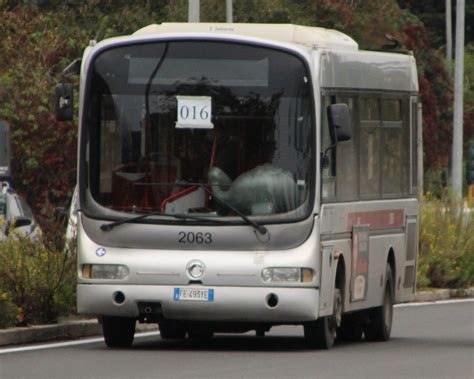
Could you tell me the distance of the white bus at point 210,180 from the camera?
57.9 ft

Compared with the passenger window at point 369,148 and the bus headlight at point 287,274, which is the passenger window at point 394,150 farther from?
the bus headlight at point 287,274

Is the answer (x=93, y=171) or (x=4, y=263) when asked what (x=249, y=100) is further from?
(x=4, y=263)

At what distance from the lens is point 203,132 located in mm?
17969

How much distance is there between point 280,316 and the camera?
17547 millimetres

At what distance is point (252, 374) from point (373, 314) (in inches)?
217

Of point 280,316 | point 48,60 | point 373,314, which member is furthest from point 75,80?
point 280,316

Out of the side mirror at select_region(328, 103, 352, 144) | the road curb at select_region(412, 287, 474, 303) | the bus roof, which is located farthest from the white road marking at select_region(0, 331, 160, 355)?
the road curb at select_region(412, 287, 474, 303)

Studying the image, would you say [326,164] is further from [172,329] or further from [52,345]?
[52,345]

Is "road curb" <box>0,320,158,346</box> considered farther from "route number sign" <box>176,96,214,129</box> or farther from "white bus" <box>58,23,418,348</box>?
"route number sign" <box>176,96,214,129</box>

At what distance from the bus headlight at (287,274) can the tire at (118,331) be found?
1.54m

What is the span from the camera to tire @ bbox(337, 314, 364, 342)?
20.7 m

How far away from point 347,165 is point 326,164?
95cm

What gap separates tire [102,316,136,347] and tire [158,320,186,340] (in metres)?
0.50

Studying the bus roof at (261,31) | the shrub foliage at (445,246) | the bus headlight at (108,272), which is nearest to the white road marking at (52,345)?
the bus headlight at (108,272)
